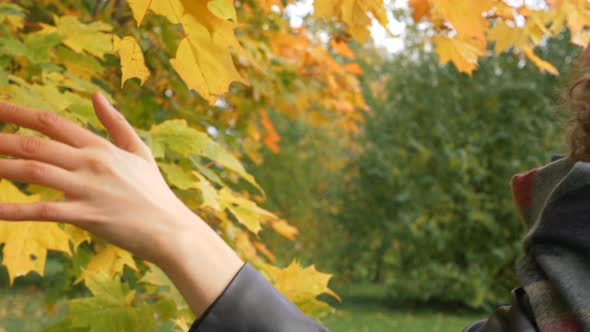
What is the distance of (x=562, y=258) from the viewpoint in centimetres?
101

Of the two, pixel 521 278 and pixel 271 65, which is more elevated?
pixel 521 278

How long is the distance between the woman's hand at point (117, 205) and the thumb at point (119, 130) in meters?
0.03

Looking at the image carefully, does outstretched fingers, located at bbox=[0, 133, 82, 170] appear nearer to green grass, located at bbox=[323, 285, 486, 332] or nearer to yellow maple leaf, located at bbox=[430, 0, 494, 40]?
yellow maple leaf, located at bbox=[430, 0, 494, 40]

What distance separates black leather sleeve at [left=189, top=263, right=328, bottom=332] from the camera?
2.88 feet

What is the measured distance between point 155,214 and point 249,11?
9.95 feet

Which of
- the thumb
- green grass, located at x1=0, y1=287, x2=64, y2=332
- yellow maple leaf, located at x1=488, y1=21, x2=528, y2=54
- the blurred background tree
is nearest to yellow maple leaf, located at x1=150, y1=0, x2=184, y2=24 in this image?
the thumb

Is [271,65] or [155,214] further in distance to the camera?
[271,65]

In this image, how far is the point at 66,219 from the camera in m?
0.81

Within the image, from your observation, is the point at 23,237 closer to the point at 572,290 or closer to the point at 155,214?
the point at 155,214

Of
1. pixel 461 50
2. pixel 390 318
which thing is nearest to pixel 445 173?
pixel 390 318

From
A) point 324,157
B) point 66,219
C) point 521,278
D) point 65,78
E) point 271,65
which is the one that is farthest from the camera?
point 324,157

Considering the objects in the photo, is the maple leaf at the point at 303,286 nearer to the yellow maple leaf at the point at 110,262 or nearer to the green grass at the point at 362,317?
the yellow maple leaf at the point at 110,262

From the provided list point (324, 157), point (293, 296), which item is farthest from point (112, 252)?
point (324, 157)

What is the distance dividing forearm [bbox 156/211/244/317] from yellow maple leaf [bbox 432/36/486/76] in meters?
1.41
